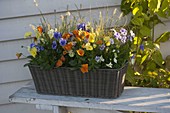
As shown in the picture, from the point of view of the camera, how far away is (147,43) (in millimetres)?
1928

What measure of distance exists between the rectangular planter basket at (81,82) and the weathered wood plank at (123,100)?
3 centimetres

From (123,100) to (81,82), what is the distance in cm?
23

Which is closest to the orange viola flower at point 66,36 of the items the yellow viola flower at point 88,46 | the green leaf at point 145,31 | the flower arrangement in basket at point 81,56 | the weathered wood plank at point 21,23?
the flower arrangement in basket at point 81,56

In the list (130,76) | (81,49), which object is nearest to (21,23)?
(81,49)

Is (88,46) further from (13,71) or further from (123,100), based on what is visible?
(13,71)

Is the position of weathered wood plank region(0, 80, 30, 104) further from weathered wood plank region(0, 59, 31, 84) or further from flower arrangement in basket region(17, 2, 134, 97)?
flower arrangement in basket region(17, 2, 134, 97)

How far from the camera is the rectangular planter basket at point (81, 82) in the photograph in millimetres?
1453

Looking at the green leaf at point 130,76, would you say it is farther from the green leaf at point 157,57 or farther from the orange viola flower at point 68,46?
the orange viola flower at point 68,46

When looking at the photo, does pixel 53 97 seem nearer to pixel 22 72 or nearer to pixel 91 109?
pixel 91 109

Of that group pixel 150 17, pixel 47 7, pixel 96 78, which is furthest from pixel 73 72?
pixel 150 17

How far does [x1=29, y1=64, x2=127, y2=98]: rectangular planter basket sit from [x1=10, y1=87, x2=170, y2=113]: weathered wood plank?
0.11 feet

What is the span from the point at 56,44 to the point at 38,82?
254mm

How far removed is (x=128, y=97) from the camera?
152 centimetres

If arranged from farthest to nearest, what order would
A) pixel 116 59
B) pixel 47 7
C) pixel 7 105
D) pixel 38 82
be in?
1. pixel 7 105
2. pixel 47 7
3. pixel 38 82
4. pixel 116 59
